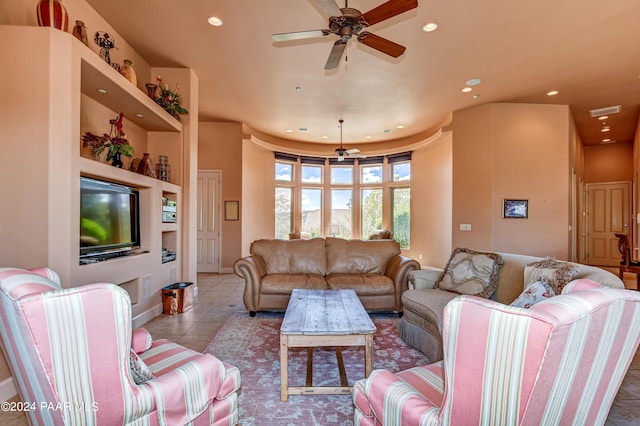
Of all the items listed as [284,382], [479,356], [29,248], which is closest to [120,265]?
[29,248]

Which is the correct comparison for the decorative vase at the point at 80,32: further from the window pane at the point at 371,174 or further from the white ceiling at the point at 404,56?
the window pane at the point at 371,174

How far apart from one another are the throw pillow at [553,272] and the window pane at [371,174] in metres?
6.61

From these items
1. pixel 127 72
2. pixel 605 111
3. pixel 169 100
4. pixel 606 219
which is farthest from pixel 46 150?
pixel 606 219

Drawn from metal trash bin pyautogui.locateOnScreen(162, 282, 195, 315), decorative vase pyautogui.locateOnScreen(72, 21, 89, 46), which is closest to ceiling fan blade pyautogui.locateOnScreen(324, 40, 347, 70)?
decorative vase pyautogui.locateOnScreen(72, 21, 89, 46)

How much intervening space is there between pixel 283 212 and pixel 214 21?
18.5 ft

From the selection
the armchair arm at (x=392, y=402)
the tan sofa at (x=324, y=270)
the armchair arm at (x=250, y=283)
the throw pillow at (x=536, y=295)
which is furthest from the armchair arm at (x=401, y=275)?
the armchair arm at (x=392, y=402)

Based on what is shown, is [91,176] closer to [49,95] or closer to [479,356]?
[49,95]

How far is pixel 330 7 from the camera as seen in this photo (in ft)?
7.59

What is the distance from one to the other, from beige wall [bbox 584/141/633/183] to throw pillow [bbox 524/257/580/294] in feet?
27.8

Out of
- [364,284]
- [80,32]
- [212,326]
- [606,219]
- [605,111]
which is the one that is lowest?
[212,326]

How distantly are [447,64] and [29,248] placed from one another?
4.94 m

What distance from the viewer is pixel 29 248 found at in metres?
2.18

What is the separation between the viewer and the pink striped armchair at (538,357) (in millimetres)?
840

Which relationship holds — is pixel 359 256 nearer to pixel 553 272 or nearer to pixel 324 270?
pixel 324 270
